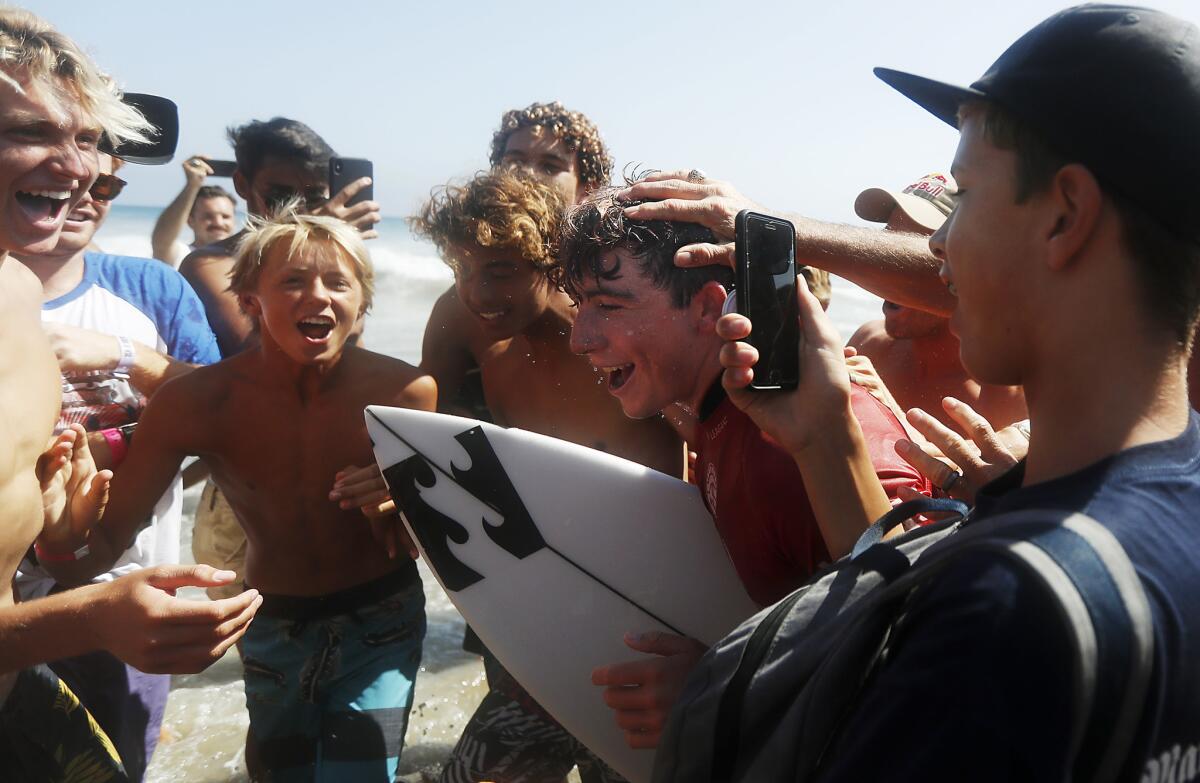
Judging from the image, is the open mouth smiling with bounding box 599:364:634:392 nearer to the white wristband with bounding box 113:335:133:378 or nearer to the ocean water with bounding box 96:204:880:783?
the white wristband with bounding box 113:335:133:378

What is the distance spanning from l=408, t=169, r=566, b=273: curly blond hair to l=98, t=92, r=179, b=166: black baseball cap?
3.04ft

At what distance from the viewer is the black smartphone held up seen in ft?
5.24

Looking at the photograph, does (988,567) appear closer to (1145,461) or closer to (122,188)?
(1145,461)

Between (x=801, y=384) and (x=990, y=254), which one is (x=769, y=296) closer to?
(x=801, y=384)

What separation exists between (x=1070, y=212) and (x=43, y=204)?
2229mm

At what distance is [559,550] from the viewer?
7.89ft

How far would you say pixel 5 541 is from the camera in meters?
2.03

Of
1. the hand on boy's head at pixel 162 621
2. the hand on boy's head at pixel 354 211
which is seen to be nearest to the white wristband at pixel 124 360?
the hand on boy's head at pixel 354 211

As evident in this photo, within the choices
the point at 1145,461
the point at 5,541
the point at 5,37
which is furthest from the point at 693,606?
the point at 5,37

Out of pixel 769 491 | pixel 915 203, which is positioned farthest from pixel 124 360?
pixel 915 203

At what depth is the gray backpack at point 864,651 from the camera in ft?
2.73

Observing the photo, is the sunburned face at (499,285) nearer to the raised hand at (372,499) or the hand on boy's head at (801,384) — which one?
the raised hand at (372,499)

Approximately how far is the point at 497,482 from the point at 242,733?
2.60 m

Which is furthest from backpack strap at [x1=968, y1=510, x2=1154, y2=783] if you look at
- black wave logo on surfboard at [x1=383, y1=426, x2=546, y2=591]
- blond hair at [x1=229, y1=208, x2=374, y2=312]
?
blond hair at [x1=229, y1=208, x2=374, y2=312]
